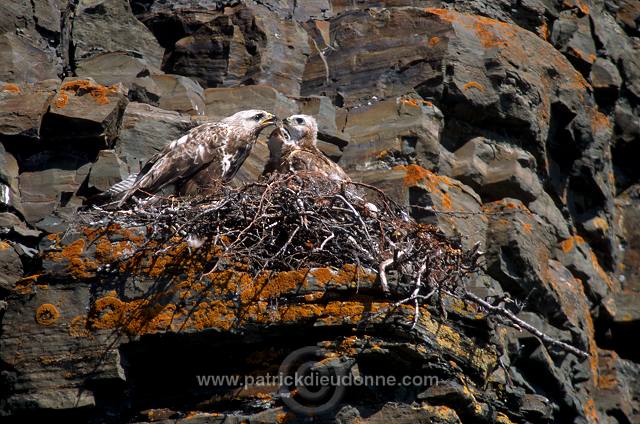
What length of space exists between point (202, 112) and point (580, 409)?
173 inches

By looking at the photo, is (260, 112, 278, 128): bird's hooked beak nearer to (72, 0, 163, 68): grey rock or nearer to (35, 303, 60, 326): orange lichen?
(72, 0, 163, 68): grey rock

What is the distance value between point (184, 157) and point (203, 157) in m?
0.20

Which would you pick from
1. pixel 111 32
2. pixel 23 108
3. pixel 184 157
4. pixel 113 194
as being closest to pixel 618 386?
pixel 184 157

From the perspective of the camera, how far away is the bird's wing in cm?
996

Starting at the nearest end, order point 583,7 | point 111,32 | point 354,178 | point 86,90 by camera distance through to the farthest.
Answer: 1. point 86,90
2. point 354,178
3. point 111,32
4. point 583,7

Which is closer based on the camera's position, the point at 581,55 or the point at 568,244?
the point at 568,244

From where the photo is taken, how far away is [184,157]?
10227 millimetres

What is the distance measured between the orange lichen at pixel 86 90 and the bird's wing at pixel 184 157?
758mm

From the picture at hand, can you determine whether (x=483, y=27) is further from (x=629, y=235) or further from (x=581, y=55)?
(x=629, y=235)

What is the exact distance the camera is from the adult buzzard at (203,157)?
10008 millimetres

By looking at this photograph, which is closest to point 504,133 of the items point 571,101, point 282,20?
point 571,101

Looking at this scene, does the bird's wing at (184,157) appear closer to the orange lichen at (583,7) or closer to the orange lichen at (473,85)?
the orange lichen at (473,85)

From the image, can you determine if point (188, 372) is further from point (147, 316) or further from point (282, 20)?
point (282, 20)

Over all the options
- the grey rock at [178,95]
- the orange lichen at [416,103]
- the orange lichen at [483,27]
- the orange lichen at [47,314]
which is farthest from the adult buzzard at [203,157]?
the orange lichen at [483,27]
